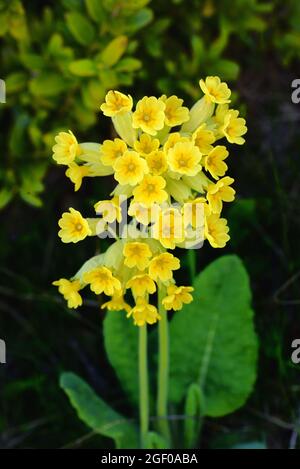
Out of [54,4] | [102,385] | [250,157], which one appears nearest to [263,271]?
[250,157]

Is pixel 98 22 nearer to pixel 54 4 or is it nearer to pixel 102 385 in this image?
pixel 54 4

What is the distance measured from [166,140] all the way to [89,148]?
0.49 feet

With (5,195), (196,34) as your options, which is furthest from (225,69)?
(5,195)

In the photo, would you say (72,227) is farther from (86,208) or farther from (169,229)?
(86,208)

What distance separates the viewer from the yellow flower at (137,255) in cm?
143

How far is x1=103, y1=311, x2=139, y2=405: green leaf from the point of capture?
191 cm

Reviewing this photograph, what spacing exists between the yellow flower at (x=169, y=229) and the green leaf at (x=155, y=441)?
0.58 m

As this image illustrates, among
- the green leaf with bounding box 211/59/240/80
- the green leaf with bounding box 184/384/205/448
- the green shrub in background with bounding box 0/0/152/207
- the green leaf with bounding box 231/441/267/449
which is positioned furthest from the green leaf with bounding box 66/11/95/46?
→ the green leaf with bounding box 231/441/267/449

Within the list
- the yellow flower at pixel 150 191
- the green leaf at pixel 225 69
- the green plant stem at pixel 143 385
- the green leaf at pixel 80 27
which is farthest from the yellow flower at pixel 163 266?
the green leaf at pixel 225 69

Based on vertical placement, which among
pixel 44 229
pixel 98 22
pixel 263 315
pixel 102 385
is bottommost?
pixel 102 385

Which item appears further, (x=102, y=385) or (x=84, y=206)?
(x=84, y=206)

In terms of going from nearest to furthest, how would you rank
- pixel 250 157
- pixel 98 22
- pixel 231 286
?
pixel 231 286, pixel 98 22, pixel 250 157

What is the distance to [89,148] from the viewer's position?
153cm

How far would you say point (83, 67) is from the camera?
6.61 feet
